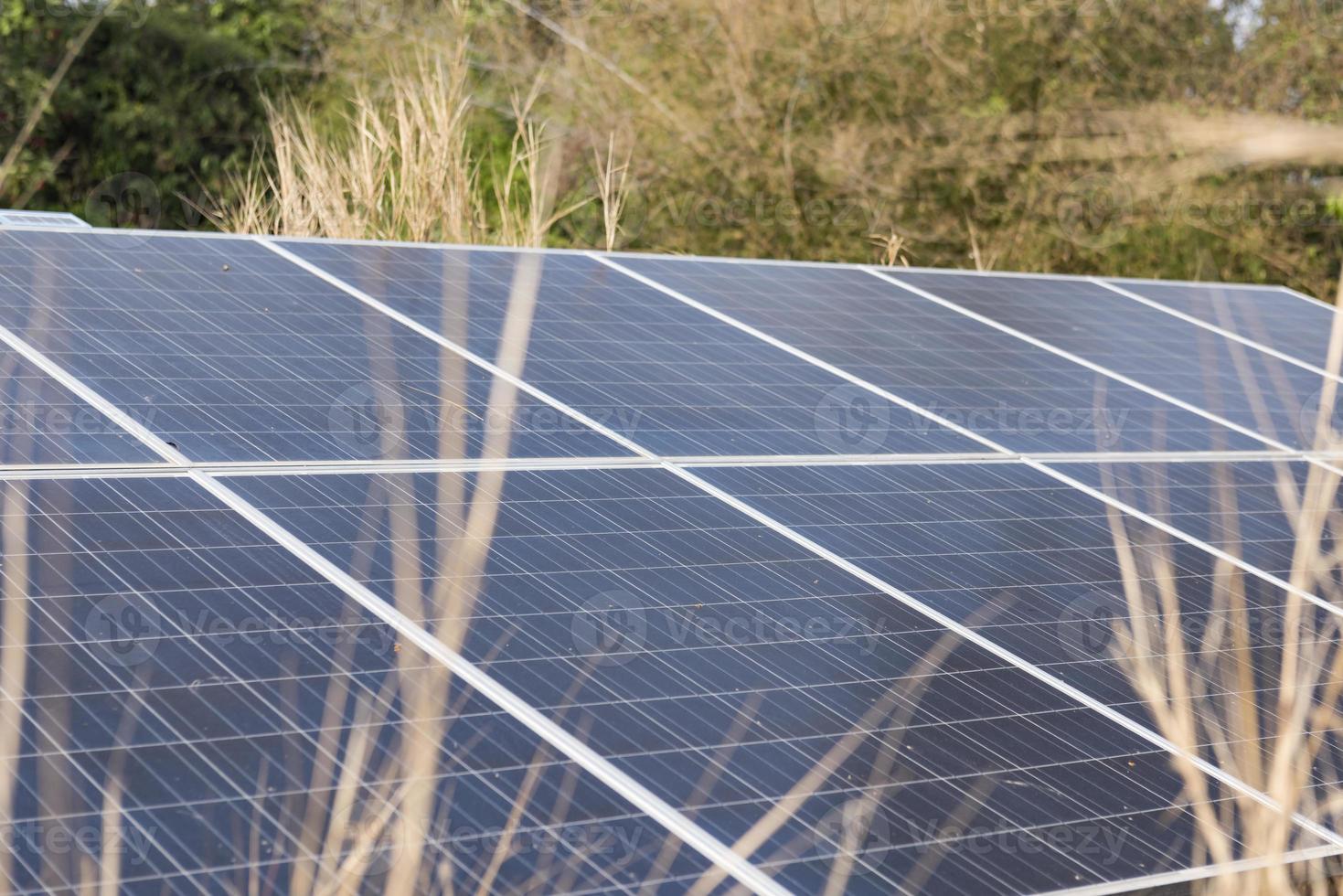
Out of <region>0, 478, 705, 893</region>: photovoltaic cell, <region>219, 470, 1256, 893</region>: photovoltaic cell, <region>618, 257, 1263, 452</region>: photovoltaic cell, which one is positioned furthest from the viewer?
<region>618, 257, 1263, 452</region>: photovoltaic cell

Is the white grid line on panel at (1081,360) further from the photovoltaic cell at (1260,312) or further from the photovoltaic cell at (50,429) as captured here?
the photovoltaic cell at (50,429)

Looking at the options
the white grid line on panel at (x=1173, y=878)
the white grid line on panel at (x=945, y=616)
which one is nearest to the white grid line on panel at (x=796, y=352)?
the white grid line on panel at (x=945, y=616)

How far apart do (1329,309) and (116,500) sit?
8.93m

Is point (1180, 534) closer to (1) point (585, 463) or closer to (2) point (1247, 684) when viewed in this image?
(2) point (1247, 684)

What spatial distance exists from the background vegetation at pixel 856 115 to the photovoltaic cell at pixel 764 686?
16192 mm

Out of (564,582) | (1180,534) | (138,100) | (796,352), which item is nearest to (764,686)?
(564,582)

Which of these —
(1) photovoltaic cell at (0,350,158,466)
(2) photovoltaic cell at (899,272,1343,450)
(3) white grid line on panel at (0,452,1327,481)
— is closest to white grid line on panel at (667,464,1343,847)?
(3) white grid line on panel at (0,452,1327,481)

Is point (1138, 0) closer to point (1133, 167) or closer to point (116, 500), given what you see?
point (1133, 167)

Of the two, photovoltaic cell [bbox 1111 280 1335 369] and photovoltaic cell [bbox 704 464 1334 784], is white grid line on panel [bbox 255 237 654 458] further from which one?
photovoltaic cell [bbox 1111 280 1335 369]

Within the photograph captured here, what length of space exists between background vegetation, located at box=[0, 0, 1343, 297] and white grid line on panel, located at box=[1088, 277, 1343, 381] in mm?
11297

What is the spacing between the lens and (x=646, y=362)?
6.63 metres

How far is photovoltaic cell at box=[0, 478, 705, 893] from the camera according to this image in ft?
9.29

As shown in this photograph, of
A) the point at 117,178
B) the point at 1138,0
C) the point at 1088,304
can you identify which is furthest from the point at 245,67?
the point at 1088,304

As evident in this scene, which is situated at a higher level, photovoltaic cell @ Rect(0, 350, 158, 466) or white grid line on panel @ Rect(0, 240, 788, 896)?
photovoltaic cell @ Rect(0, 350, 158, 466)
